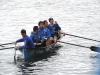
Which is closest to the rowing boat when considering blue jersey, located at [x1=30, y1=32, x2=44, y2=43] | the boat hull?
the boat hull

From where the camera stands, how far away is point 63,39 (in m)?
27.8

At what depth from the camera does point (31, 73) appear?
18328 mm

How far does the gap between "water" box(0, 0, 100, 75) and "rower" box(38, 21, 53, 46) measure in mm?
856

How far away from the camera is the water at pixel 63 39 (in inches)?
746

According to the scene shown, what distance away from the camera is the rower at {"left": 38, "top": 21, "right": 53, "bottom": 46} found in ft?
72.0

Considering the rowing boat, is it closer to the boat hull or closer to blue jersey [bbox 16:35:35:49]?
the boat hull

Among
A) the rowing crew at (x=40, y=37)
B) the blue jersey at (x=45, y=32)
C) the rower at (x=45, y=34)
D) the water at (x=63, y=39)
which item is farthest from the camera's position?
the blue jersey at (x=45, y=32)

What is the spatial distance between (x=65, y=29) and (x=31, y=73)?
49.9 ft

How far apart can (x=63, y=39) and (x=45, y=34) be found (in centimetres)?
556

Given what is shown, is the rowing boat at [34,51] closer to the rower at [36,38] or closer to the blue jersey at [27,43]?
the blue jersey at [27,43]

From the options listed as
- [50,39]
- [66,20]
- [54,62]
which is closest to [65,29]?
[66,20]

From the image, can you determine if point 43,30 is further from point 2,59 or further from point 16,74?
point 16,74

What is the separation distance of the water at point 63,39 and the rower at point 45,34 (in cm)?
86

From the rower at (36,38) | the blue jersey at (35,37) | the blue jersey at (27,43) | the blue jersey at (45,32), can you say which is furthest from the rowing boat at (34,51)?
the blue jersey at (45,32)
